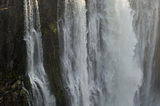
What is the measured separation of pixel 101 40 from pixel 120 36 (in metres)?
0.74

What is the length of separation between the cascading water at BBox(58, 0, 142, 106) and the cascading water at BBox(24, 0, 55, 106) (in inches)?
29.3

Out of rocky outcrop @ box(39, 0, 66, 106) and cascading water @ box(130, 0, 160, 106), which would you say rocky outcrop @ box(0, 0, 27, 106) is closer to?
rocky outcrop @ box(39, 0, 66, 106)

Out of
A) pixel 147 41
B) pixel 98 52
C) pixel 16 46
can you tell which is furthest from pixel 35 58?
pixel 147 41

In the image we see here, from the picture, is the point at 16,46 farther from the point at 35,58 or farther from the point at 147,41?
the point at 147,41

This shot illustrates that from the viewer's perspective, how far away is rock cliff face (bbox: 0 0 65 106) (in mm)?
5372

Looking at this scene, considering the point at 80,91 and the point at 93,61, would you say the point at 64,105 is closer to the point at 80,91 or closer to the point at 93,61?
the point at 80,91

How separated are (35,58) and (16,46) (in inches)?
26.8

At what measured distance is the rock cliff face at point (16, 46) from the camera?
537 centimetres

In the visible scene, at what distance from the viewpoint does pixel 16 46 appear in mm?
5609

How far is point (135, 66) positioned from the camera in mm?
7352

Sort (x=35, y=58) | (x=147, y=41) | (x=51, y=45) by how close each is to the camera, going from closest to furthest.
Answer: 1. (x=35, y=58)
2. (x=51, y=45)
3. (x=147, y=41)

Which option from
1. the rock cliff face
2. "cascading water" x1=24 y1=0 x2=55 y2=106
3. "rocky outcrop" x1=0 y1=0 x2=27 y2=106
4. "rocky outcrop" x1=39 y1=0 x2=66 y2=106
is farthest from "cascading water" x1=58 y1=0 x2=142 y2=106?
"rocky outcrop" x1=0 y1=0 x2=27 y2=106

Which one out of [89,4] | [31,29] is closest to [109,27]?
[89,4]

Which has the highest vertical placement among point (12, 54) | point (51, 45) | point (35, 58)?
point (51, 45)
